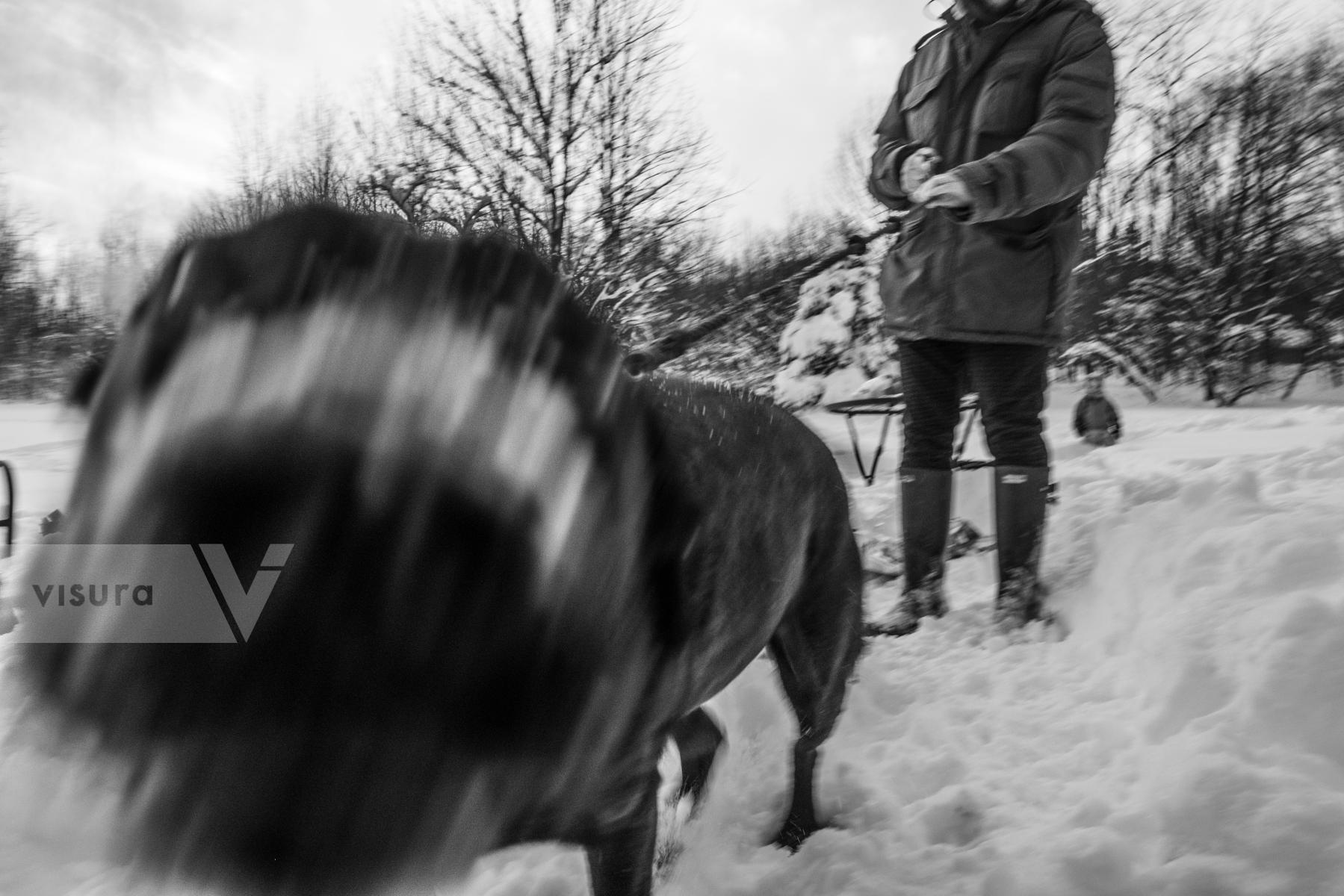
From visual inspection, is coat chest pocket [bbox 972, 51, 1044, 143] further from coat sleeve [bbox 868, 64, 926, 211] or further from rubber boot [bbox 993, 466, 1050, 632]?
rubber boot [bbox 993, 466, 1050, 632]

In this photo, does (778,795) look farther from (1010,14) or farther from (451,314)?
(1010,14)

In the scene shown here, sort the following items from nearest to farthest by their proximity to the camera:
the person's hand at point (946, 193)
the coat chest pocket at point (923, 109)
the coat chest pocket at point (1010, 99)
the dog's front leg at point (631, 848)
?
the dog's front leg at point (631, 848)
the person's hand at point (946, 193)
the coat chest pocket at point (1010, 99)
the coat chest pocket at point (923, 109)

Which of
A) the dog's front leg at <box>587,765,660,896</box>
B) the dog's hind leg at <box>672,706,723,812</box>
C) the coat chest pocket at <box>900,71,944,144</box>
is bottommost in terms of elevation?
the dog's hind leg at <box>672,706,723,812</box>

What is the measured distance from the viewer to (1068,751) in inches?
71.9

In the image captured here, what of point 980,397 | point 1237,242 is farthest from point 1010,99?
point 1237,242

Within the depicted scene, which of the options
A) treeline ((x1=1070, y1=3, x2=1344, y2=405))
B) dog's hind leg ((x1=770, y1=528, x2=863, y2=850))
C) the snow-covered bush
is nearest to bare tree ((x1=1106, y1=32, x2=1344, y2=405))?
treeline ((x1=1070, y1=3, x2=1344, y2=405))

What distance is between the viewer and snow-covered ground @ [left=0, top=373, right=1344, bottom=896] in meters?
1.22

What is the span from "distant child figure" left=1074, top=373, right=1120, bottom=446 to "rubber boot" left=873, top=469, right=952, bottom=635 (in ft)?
20.4

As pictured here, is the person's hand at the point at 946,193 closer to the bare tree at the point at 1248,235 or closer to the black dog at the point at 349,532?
the black dog at the point at 349,532

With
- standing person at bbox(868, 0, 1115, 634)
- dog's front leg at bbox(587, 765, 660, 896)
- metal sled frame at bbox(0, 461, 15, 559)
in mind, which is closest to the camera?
dog's front leg at bbox(587, 765, 660, 896)

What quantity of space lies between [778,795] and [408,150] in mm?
14875

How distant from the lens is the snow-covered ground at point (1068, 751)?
122 cm

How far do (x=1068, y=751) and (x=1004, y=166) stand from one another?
5.17 feet

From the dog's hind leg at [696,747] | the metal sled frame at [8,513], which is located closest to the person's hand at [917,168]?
the dog's hind leg at [696,747]
